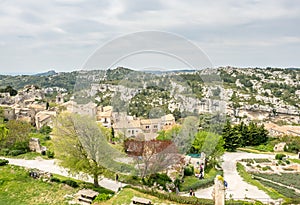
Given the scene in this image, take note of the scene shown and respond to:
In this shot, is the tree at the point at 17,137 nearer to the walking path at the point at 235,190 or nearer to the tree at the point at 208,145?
the tree at the point at 208,145

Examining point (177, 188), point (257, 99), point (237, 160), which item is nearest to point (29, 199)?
point (177, 188)

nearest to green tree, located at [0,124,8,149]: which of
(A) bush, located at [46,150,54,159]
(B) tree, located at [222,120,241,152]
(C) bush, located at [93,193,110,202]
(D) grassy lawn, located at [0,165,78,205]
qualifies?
(A) bush, located at [46,150,54,159]

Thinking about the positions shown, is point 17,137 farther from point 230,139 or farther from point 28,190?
point 230,139

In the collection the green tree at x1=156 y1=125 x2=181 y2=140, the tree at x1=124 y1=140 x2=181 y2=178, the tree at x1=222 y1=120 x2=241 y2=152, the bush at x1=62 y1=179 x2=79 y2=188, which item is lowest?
the tree at x1=222 y1=120 x2=241 y2=152

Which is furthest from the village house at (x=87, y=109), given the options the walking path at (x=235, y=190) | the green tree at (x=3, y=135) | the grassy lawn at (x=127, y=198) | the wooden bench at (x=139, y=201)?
the green tree at (x=3, y=135)

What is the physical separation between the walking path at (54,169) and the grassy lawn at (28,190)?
1528 millimetres

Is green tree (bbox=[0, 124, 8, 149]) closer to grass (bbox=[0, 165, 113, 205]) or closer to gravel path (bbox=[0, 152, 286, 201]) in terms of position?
gravel path (bbox=[0, 152, 286, 201])

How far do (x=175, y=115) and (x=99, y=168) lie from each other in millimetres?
4742

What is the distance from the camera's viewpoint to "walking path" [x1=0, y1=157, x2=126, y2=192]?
54.0 ft

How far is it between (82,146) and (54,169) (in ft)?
17.2

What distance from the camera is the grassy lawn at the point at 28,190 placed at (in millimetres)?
14118

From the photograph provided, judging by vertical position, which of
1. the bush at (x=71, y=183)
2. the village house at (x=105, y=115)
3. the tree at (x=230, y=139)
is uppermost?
the village house at (x=105, y=115)

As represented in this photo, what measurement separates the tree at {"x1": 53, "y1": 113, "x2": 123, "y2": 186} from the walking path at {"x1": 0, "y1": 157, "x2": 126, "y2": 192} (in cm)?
83

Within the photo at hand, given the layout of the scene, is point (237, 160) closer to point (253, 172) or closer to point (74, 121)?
point (253, 172)
